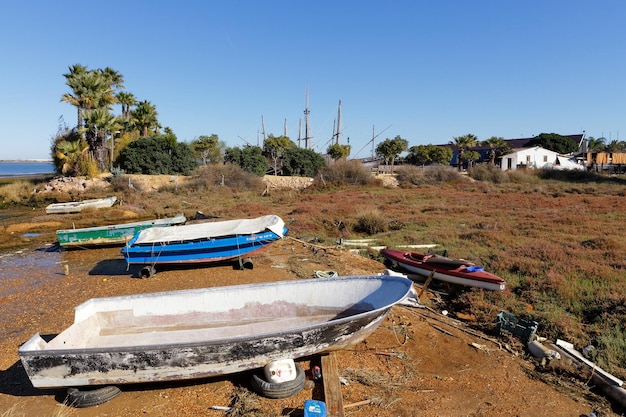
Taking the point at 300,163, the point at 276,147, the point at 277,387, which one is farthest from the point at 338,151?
the point at 277,387

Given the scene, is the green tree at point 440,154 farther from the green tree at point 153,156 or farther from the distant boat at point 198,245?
the distant boat at point 198,245

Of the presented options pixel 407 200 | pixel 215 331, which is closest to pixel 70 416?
pixel 215 331

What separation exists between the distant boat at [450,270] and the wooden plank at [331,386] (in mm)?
4586

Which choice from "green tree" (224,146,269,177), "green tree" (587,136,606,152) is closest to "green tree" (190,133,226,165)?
"green tree" (224,146,269,177)

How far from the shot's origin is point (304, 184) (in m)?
40.4

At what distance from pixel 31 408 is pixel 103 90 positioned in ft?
137

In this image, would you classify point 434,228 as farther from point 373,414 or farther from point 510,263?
point 373,414

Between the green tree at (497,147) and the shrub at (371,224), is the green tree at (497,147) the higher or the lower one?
the higher one

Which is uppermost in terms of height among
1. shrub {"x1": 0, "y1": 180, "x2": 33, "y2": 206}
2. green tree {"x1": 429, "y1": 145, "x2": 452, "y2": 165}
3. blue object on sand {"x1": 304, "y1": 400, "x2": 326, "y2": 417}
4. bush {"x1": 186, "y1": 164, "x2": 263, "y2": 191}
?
green tree {"x1": 429, "y1": 145, "x2": 452, "y2": 165}

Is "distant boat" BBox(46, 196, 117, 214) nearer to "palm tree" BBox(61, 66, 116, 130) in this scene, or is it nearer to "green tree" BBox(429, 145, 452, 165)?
"palm tree" BBox(61, 66, 116, 130)

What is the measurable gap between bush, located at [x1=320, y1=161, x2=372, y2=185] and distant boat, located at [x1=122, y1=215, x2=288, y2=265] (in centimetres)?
2733

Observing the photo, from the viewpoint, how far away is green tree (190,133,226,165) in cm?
4884

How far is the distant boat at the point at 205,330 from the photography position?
5410mm

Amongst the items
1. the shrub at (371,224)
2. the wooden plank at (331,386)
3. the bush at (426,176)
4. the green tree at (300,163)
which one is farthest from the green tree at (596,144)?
the wooden plank at (331,386)
